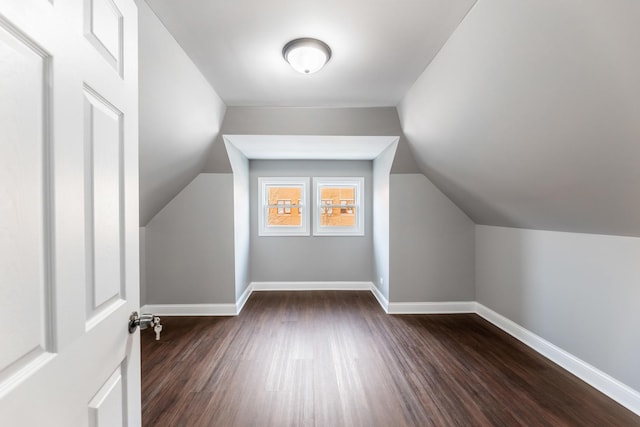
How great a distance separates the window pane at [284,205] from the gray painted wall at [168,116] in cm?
152

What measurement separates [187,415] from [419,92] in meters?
3.09

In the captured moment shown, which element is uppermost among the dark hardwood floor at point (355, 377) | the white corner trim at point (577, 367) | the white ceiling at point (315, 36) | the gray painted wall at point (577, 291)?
the white ceiling at point (315, 36)

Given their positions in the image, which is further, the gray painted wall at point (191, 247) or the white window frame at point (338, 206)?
the white window frame at point (338, 206)

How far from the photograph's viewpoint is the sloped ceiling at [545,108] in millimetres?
1332

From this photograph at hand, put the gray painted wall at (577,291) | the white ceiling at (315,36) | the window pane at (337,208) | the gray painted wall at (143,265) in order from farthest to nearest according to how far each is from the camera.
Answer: the window pane at (337,208) < the gray painted wall at (143,265) < the gray painted wall at (577,291) < the white ceiling at (315,36)

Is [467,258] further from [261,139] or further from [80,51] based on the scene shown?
[80,51]

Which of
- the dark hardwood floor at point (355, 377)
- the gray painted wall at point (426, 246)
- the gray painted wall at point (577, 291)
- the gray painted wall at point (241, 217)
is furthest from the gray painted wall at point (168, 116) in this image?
the gray painted wall at point (577, 291)

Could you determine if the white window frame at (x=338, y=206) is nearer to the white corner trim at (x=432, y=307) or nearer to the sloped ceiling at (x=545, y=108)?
the white corner trim at (x=432, y=307)

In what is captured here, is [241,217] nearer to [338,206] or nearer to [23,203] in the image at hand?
[338,206]

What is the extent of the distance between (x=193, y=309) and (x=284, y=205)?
6.72 ft

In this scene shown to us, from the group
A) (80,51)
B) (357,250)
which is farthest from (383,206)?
(80,51)

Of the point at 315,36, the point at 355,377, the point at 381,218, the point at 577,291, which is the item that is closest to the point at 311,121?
the point at 315,36

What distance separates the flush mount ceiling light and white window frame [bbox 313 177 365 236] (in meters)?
2.78

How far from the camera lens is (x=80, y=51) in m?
0.77
